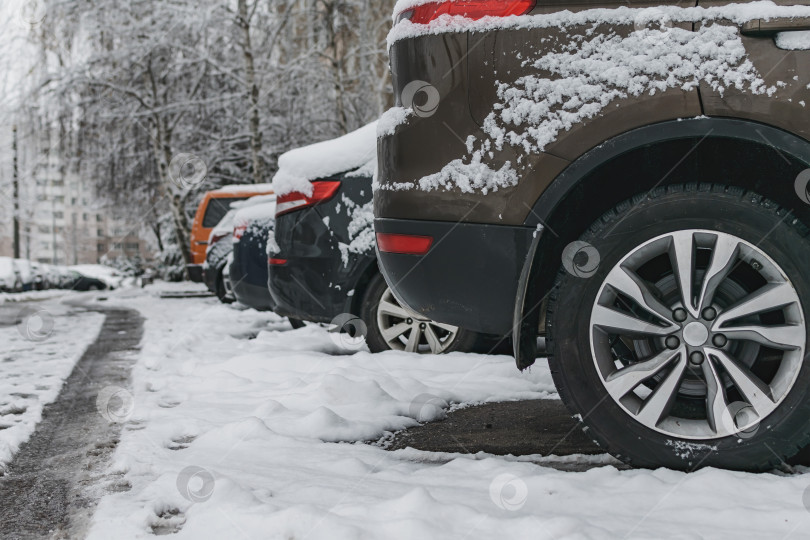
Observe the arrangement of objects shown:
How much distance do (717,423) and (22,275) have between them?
28959mm

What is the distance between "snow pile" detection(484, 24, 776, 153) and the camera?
2373mm

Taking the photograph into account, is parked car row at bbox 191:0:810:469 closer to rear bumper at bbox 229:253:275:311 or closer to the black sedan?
the black sedan

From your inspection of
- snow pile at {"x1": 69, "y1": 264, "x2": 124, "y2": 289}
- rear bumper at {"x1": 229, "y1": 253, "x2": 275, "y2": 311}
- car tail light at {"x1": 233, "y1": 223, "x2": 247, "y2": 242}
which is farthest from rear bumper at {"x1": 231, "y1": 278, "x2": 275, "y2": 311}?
snow pile at {"x1": 69, "y1": 264, "x2": 124, "y2": 289}

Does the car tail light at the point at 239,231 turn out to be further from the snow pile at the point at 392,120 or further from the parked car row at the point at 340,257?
the snow pile at the point at 392,120

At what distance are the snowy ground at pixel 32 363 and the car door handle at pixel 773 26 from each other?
331 cm

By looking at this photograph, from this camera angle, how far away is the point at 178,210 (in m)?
24.5

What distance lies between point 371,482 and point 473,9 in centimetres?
175

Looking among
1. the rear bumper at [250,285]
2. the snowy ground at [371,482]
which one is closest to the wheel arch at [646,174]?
the snowy ground at [371,482]

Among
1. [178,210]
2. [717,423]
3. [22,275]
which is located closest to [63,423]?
[717,423]

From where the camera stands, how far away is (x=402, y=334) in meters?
4.95

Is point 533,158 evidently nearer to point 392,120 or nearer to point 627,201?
point 627,201

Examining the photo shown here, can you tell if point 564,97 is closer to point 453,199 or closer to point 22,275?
point 453,199

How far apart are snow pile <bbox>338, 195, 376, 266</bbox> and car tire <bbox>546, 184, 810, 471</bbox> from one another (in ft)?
7.81

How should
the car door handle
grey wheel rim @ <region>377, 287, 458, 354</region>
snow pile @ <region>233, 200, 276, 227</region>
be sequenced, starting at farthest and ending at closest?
snow pile @ <region>233, 200, 276, 227</region> → grey wheel rim @ <region>377, 287, 458, 354</region> → the car door handle
